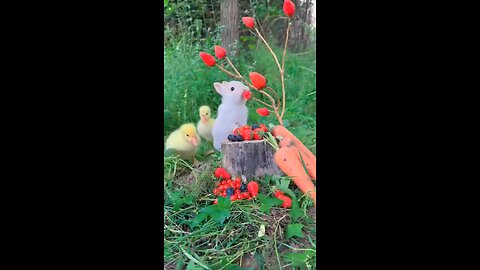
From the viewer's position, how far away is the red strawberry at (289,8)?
272cm

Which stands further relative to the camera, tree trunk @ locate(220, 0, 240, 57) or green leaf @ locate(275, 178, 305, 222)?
tree trunk @ locate(220, 0, 240, 57)

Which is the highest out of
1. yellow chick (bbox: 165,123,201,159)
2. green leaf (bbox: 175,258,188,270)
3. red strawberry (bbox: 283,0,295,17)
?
red strawberry (bbox: 283,0,295,17)

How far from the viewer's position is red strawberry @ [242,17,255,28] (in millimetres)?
2736

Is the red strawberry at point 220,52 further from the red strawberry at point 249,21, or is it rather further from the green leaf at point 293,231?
the green leaf at point 293,231

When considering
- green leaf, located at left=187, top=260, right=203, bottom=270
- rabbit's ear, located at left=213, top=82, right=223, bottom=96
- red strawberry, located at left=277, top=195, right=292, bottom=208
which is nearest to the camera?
green leaf, located at left=187, top=260, right=203, bottom=270

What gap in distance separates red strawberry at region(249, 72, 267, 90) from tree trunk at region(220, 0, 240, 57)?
0.38 feet

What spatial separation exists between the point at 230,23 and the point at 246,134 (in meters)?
0.46

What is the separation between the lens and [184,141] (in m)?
2.74

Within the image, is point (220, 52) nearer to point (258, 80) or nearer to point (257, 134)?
point (258, 80)

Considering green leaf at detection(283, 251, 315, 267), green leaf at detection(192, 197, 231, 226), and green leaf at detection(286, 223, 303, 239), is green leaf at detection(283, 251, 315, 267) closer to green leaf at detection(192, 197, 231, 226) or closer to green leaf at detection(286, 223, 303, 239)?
green leaf at detection(286, 223, 303, 239)

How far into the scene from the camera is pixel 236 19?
8.98 feet

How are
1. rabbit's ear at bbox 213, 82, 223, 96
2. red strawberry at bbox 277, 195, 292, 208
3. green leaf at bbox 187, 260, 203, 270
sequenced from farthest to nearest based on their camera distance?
rabbit's ear at bbox 213, 82, 223, 96 < red strawberry at bbox 277, 195, 292, 208 < green leaf at bbox 187, 260, 203, 270

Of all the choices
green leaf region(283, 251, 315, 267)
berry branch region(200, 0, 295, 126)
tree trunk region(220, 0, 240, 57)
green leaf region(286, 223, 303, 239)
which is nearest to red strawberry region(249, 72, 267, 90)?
berry branch region(200, 0, 295, 126)

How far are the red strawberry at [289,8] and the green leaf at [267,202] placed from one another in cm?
74
